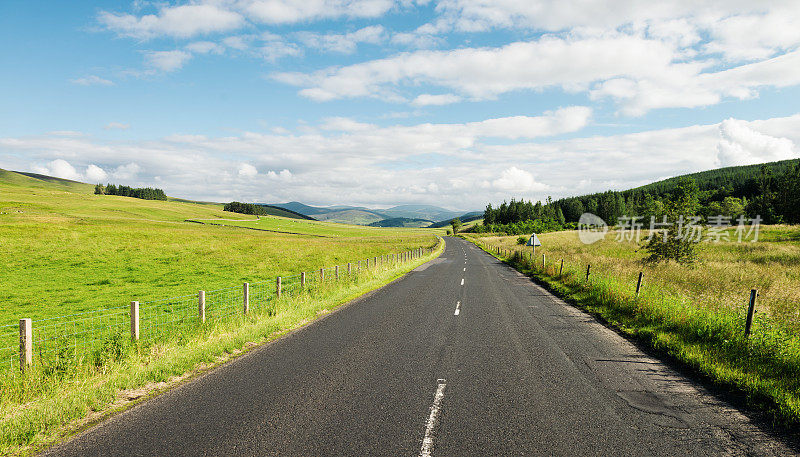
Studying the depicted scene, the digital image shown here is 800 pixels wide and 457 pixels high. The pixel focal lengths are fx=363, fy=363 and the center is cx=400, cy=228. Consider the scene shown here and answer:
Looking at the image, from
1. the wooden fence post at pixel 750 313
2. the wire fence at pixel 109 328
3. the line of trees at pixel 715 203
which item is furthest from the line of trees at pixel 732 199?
the wire fence at pixel 109 328

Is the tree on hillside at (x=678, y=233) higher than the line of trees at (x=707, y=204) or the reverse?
the reverse

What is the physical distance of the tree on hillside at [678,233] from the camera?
20.7 m

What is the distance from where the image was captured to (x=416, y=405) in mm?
5492

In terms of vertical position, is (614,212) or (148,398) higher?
(614,212)

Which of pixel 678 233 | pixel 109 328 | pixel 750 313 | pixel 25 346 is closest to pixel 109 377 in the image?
pixel 25 346

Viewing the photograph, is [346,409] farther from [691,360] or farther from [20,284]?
[20,284]

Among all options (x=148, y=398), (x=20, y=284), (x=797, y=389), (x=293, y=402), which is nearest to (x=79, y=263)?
(x=20, y=284)

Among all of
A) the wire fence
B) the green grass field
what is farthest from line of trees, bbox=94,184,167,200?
the wire fence

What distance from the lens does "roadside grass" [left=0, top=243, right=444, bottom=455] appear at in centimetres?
476

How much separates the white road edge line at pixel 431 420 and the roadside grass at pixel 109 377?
15.1 feet

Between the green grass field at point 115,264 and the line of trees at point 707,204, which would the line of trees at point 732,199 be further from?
the green grass field at point 115,264

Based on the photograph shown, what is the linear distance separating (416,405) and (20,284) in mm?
28131

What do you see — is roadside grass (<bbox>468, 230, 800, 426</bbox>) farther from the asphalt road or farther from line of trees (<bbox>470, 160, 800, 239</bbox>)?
line of trees (<bbox>470, 160, 800, 239</bbox>)

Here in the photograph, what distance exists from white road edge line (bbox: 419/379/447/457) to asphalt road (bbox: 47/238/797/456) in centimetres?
2
